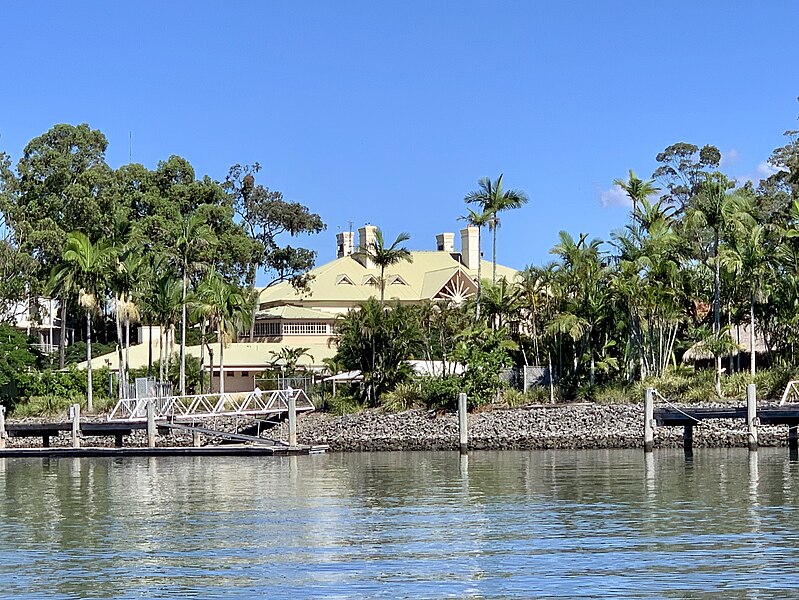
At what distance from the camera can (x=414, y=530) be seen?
30.3 meters

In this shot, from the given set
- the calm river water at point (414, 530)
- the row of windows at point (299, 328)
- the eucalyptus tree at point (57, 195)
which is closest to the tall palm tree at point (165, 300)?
the eucalyptus tree at point (57, 195)

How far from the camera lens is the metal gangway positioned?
55.5m

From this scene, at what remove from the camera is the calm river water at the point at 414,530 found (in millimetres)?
23562

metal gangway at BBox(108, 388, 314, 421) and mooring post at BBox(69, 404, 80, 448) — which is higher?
metal gangway at BBox(108, 388, 314, 421)

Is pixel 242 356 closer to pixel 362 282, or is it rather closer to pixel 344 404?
pixel 344 404

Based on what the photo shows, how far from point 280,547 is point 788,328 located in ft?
123

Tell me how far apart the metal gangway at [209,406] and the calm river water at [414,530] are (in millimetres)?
7173

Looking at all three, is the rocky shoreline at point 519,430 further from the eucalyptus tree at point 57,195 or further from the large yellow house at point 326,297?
the eucalyptus tree at point 57,195

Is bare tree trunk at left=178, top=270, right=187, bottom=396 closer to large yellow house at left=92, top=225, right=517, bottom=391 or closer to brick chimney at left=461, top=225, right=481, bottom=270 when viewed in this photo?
large yellow house at left=92, top=225, right=517, bottom=391

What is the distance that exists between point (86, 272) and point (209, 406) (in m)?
10.8

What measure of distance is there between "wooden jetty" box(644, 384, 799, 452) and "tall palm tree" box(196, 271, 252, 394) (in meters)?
23.6

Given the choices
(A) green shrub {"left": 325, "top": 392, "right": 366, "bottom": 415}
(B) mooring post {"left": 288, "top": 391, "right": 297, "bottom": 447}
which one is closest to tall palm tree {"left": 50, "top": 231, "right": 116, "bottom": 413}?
(A) green shrub {"left": 325, "top": 392, "right": 366, "bottom": 415}

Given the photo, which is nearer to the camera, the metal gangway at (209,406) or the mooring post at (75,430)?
the mooring post at (75,430)

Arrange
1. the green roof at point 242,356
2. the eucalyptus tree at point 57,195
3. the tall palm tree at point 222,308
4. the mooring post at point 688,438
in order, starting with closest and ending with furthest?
the mooring post at point 688,438 → the tall palm tree at point 222,308 → the green roof at point 242,356 → the eucalyptus tree at point 57,195
